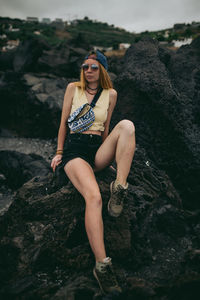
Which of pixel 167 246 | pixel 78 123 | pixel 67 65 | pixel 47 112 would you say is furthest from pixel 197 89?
pixel 67 65

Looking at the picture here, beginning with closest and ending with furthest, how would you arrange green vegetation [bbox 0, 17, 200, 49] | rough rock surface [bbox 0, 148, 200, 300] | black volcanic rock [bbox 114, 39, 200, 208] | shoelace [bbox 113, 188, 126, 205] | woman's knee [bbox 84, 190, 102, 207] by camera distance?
rough rock surface [bbox 0, 148, 200, 300]
woman's knee [bbox 84, 190, 102, 207]
shoelace [bbox 113, 188, 126, 205]
black volcanic rock [bbox 114, 39, 200, 208]
green vegetation [bbox 0, 17, 200, 49]

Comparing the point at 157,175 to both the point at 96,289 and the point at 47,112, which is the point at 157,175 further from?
the point at 47,112

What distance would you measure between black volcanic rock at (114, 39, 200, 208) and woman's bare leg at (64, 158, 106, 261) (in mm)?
1814

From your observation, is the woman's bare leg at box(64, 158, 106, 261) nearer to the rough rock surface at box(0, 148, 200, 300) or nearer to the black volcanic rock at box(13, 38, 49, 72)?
the rough rock surface at box(0, 148, 200, 300)

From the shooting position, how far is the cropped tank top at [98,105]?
3812 millimetres

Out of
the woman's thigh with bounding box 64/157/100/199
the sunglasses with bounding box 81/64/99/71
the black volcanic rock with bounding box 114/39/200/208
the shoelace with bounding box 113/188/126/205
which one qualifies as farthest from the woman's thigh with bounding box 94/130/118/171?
the black volcanic rock with bounding box 114/39/200/208

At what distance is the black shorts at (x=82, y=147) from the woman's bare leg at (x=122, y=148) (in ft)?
0.58

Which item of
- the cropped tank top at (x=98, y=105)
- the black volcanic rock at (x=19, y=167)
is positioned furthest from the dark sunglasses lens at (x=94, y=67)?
the black volcanic rock at (x=19, y=167)

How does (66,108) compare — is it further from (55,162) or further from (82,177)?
(82,177)

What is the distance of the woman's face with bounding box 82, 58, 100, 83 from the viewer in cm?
387

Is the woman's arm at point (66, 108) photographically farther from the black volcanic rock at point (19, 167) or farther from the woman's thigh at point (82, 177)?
the black volcanic rock at point (19, 167)

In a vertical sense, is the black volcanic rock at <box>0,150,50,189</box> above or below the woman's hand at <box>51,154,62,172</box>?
below

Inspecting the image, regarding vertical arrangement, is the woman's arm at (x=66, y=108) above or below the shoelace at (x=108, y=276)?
above

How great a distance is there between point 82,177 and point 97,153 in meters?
0.57
